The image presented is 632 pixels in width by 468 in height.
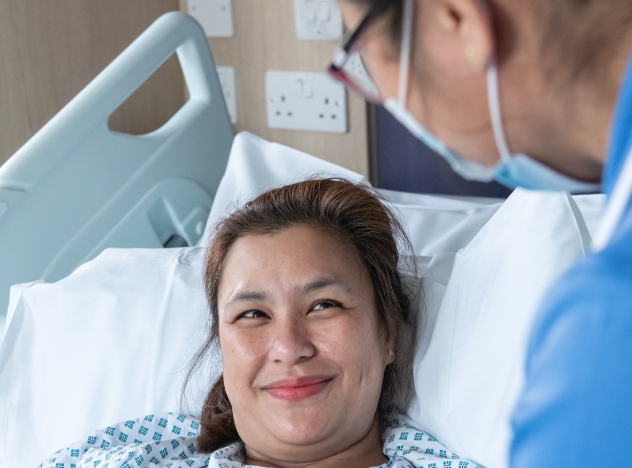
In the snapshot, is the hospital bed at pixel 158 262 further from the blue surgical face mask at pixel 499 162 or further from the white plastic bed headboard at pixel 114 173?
the blue surgical face mask at pixel 499 162

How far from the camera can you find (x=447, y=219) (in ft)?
6.58

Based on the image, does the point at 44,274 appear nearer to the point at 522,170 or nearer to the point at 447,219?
the point at 447,219

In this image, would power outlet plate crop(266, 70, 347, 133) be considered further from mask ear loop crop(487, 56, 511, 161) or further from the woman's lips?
mask ear loop crop(487, 56, 511, 161)

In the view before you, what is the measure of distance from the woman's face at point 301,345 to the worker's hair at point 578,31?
0.89 metres

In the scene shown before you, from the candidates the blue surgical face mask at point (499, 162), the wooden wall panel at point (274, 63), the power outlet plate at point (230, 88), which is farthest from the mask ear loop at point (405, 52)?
the power outlet plate at point (230, 88)

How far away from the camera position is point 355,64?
767mm

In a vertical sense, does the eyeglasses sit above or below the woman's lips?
above

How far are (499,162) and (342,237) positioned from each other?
87 cm

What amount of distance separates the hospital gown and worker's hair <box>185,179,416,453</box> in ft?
0.17

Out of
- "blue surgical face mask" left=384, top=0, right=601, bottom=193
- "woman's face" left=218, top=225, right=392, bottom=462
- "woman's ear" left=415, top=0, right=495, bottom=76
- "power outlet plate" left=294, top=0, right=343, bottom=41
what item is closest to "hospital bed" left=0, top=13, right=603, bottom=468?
"woman's face" left=218, top=225, right=392, bottom=462

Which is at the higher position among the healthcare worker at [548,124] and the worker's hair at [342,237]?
the healthcare worker at [548,124]

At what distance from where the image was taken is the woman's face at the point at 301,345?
1.45 meters

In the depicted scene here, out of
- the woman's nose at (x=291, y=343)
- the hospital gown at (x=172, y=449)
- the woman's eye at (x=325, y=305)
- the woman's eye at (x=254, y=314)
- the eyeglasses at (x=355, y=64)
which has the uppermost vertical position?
the eyeglasses at (x=355, y=64)

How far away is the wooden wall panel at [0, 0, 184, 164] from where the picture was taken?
2.29 meters
